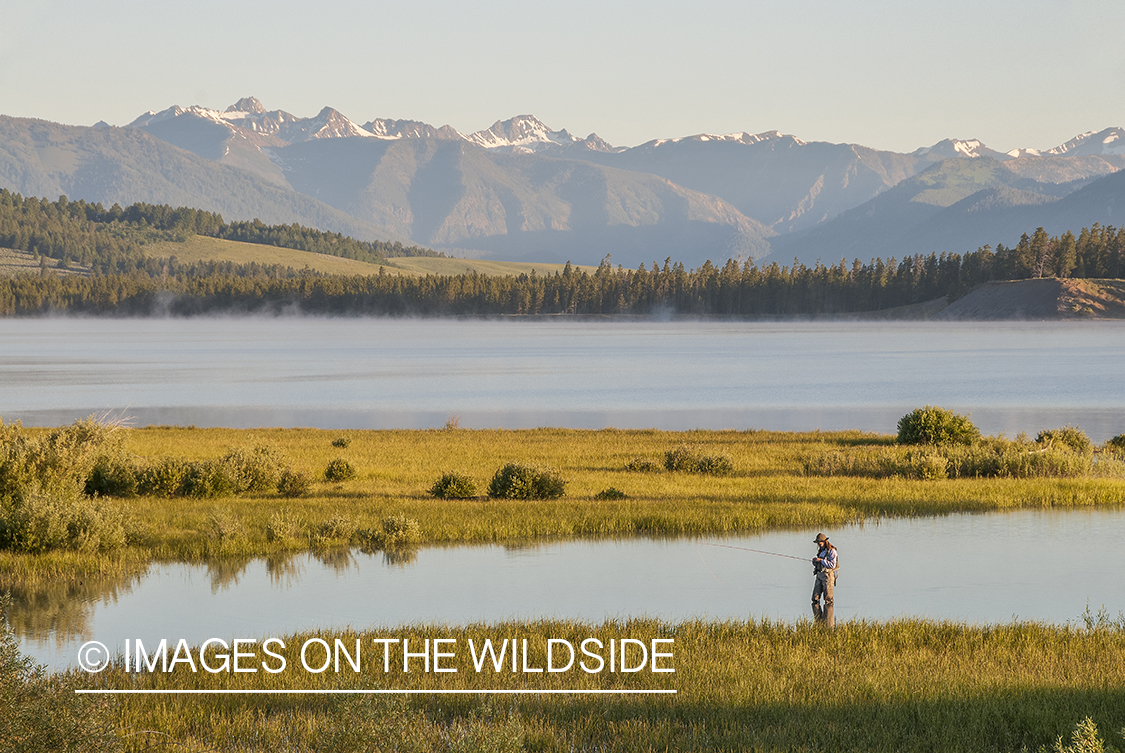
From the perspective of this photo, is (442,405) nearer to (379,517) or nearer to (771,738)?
(379,517)

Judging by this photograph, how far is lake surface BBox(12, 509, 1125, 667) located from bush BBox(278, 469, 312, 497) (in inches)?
332

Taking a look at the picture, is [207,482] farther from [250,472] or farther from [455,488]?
[455,488]

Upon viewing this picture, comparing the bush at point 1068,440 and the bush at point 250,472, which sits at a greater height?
the bush at point 1068,440

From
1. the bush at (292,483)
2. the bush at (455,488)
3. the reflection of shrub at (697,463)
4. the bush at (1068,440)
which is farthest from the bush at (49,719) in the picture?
the bush at (1068,440)

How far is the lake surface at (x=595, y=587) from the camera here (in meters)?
17.3

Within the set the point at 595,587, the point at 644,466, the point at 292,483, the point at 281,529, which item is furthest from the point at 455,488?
the point at 595,587

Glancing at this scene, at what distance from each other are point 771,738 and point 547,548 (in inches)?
521

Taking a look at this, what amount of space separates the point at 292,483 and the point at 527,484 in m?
6.98

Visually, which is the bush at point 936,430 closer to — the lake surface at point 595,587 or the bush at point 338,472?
the lake surface at point 595,587

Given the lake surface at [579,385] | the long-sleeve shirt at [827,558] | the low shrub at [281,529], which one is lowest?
the lake surface at [579,385]

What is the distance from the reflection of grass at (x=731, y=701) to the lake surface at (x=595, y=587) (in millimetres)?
2418

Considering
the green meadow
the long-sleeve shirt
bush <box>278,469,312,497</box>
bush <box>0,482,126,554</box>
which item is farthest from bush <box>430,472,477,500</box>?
the long-sleeve shirt

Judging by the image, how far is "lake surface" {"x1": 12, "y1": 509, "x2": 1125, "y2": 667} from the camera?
A: 17344 millimetres

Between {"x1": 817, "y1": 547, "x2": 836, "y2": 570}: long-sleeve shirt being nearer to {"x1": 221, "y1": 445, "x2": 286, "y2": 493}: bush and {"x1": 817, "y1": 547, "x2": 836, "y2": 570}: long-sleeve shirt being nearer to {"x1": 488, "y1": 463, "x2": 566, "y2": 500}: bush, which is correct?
{"x1": 488, "y1": 463, "x2": 566, "y2": 500}: bush
